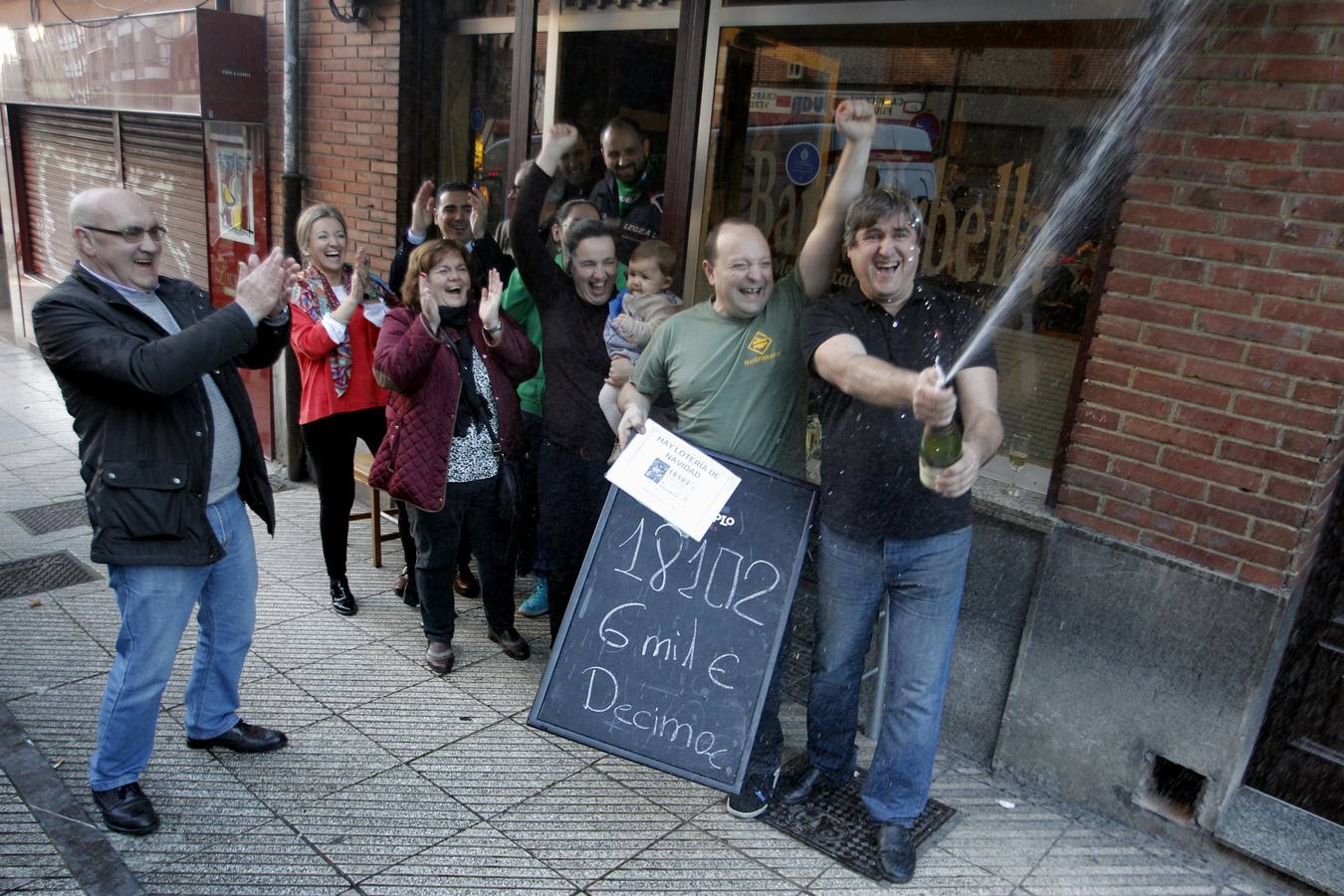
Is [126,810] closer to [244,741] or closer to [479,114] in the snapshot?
[244,741]


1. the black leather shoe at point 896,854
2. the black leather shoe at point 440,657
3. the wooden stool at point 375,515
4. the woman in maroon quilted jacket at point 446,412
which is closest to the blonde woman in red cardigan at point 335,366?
the wooden stool at point 375,515

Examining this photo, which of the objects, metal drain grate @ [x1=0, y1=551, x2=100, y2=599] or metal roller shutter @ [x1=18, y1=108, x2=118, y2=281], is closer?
metal drain grate @ [x1=0, y1=551, x2=100, y2=599]

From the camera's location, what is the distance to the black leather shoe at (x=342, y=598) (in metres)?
5.05

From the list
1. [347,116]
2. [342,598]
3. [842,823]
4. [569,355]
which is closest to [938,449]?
[842,823]

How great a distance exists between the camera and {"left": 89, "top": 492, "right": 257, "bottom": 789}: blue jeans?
3.20 metres

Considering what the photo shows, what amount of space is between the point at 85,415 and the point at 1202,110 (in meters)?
3.78

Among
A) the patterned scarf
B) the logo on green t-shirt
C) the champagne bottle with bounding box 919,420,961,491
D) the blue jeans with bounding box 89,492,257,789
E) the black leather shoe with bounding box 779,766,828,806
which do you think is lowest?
the black leather shoe with bounding box 779,766,828,806

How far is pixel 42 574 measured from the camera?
541 centimetres

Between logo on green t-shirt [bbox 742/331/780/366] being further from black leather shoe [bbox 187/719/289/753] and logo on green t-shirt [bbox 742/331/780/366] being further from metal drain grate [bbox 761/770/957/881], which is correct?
black leather shoe [bbox 187/719/289/753]

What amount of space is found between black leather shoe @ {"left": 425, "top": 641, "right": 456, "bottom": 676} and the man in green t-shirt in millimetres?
1616

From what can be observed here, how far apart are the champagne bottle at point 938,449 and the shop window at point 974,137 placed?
4.20 ft

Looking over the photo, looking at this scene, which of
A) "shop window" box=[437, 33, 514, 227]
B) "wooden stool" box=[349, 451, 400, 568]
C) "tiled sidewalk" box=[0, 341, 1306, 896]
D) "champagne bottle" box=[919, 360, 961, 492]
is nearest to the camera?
"champagne bottle" box=[919, 360, 961, 492]

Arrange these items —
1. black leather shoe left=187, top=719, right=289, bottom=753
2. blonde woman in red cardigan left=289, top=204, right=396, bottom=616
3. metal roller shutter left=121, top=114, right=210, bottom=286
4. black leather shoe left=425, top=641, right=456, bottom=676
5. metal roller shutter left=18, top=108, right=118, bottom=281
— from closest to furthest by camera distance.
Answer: black leather shoe left=187, top=719, right=289, bottom=753, black leather shoe left=425, top=641, right=456, bottom=676, blonde woman in red cardigan left=289, top=204, right=396, bottom=616, metal roller shutter left=121, top=114, right=210, bottom=286, metal roller shutter left=18, top=108, right=118, bottom=281

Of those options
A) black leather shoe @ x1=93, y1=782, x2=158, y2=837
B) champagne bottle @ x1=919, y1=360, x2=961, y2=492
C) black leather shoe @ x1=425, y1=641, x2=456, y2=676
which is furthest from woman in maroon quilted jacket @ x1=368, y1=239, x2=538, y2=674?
champagne bottle @ x1=919, y1=360, x2=961, y2=492
